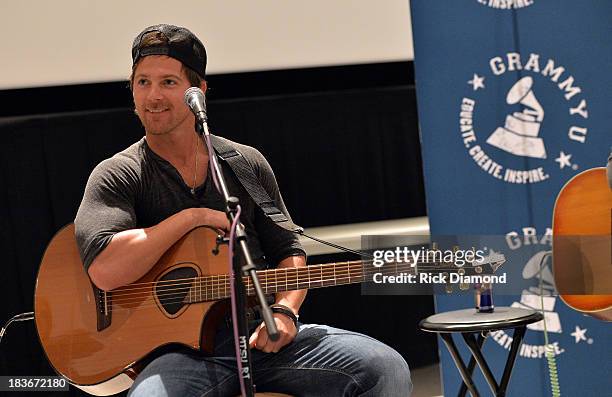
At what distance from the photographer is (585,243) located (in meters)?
2.98

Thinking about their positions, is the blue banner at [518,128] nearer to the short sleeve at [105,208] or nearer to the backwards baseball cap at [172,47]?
the backwards baseball cap at [172,47]

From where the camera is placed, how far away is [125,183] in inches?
125

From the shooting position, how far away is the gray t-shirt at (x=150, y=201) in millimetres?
3080

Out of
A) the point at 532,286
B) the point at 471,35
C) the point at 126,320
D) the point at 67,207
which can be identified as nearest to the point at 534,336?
the point at 532,286

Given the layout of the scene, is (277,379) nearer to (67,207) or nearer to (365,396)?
(365,396)

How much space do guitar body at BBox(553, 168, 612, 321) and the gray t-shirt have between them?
96 cm

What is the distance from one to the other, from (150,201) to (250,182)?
361 millimetres

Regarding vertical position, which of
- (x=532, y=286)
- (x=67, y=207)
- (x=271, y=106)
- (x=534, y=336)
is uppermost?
(x=271, y=106)

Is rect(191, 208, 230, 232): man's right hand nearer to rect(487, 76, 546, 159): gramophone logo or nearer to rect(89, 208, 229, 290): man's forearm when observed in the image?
Result: rect(89, 208, 229, 290): man's forearm

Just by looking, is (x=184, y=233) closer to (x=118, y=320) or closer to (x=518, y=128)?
(x=118, y=320)

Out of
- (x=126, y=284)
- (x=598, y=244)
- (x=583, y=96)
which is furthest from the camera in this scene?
(x=583, y=96)

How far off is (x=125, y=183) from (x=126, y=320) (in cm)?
A: 47

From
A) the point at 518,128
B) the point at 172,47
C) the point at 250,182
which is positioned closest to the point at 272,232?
the point at 250,182

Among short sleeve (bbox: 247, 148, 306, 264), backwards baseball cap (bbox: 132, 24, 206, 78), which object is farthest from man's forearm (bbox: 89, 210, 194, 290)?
backwards baseball cap (bbox: 132, 24, 206, 78)
